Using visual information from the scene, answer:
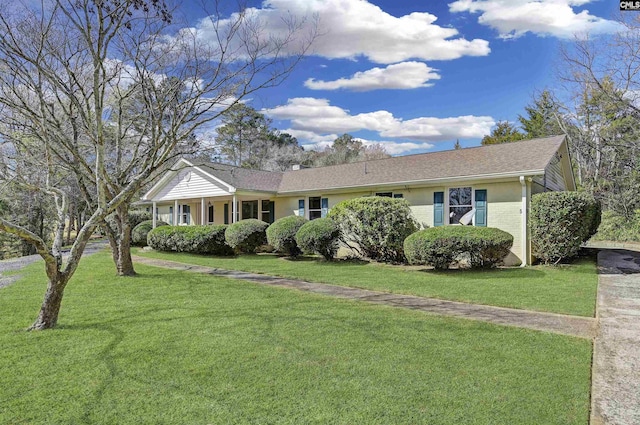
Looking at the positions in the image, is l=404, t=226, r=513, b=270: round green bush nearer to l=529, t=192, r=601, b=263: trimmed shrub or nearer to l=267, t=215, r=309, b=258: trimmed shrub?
l=529, t=192, r=601, b=263: trimmed shrub

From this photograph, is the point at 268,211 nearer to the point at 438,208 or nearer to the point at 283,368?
the point at 438,208

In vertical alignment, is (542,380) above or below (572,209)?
below

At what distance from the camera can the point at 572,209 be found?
→ 400 inches

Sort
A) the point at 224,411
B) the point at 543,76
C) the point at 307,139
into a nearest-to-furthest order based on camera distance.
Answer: the point at 224,411, the point at 543,76, the point at 307,139

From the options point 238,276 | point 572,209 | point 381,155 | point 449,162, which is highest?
point 381,155

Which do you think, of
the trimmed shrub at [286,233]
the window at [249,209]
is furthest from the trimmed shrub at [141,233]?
the trimmed shrub at [286,233]

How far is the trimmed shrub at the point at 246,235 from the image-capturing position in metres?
14.9

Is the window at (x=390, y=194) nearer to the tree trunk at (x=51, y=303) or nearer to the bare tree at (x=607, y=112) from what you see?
the bare tree at (x=607, y=112)

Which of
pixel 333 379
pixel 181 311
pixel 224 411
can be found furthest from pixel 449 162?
pixel 224 411

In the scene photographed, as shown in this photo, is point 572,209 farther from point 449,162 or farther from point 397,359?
point 397,359

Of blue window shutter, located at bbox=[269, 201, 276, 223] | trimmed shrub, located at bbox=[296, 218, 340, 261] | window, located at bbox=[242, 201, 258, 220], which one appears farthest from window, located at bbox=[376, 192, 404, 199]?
window, located at bbox=[242, 201, 258, 220]

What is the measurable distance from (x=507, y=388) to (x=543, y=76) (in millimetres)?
23057

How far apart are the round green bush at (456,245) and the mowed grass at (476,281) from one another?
1.39ft

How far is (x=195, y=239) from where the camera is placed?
16.0 metres
